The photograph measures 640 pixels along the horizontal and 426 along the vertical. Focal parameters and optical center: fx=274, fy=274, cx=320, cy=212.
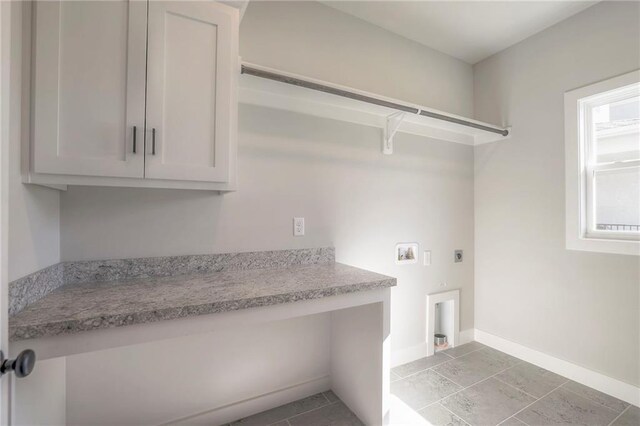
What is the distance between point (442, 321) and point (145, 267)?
2.58 meters

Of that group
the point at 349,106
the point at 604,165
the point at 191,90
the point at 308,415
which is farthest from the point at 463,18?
the point at 308,415

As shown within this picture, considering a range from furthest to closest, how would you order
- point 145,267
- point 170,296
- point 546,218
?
point 546,218, point 145,267, point 170,296

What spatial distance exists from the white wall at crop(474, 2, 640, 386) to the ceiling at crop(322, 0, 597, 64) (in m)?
0.15

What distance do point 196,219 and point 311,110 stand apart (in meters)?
1.07

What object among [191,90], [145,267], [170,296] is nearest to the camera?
[170,296]

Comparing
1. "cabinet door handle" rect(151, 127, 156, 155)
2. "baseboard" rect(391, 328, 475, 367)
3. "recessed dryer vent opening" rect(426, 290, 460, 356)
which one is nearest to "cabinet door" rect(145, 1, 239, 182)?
"cabinet door handle" rect(151, 127, 156, 155)

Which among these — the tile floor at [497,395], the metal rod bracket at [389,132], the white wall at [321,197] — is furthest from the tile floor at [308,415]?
the metal rod bracket at [389,132]

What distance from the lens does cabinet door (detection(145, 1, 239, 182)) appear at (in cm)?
121

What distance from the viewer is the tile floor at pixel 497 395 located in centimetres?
169

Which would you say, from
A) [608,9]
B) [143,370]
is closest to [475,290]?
[608,9]

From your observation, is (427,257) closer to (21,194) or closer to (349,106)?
(349,106)

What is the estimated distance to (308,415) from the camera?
1.71 m

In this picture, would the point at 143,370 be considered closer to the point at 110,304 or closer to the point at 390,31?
the point at 110,304

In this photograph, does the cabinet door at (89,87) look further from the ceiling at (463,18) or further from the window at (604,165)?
the window at (604,165)
